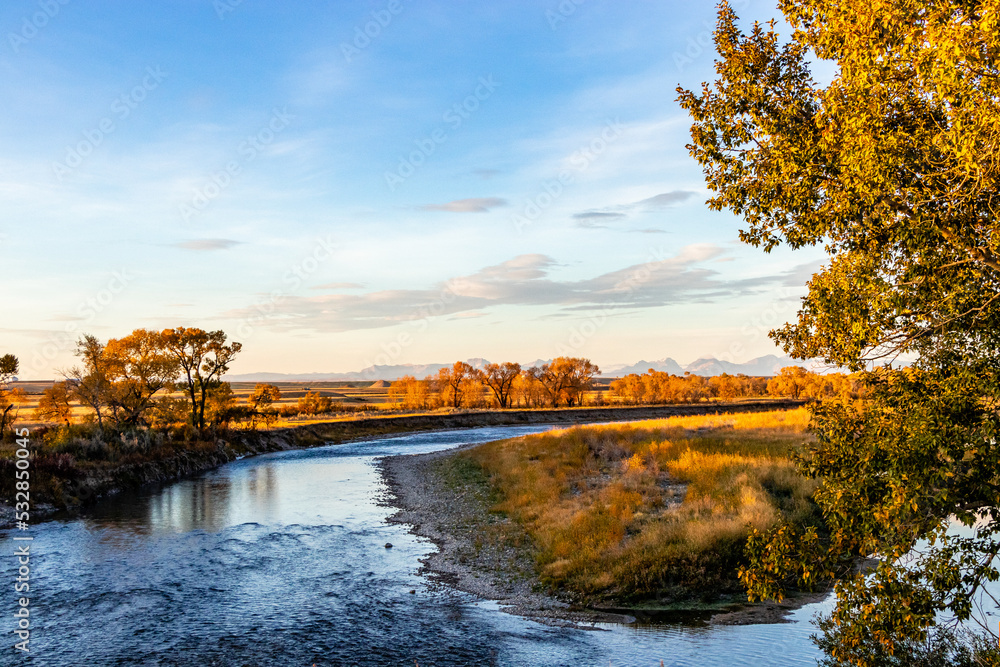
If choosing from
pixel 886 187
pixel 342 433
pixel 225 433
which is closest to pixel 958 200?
pixel 886 187

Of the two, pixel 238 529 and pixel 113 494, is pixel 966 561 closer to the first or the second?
pixel 238 529

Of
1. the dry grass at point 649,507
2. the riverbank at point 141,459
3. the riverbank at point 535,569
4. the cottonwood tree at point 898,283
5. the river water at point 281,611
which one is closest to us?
the cottonwood tree at point 898,283

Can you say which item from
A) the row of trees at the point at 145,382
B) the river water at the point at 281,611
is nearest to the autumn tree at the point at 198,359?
the row of trees at the point at 145,382

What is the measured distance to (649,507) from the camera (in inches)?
862

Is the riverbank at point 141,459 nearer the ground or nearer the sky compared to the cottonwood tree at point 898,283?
nearer the ground

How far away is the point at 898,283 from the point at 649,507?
15838mm

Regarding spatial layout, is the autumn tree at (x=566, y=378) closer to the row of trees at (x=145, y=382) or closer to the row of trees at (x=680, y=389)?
the row of trees at (x=680, y=389)

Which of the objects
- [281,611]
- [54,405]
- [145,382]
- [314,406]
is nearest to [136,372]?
[145,382]

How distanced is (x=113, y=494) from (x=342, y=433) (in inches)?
1749

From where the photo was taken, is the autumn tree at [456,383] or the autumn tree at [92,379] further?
the autumn tree at [456,383]

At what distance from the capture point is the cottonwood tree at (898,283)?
702cm

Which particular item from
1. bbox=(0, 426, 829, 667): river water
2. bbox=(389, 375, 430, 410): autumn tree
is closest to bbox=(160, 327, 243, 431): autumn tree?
bbox=(0, 426, 829, 667): river water

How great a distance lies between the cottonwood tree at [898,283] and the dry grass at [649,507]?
2.26m

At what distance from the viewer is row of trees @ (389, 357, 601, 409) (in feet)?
436
